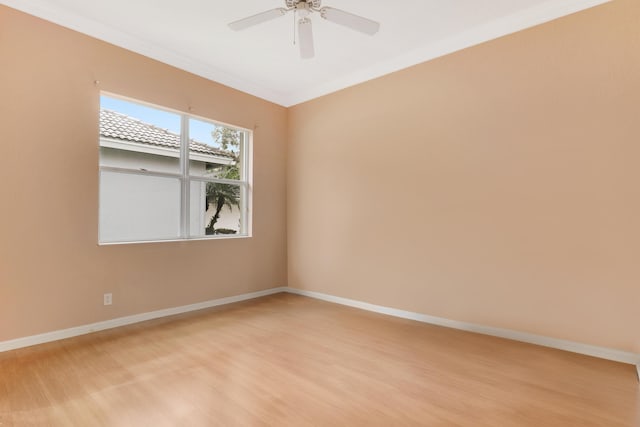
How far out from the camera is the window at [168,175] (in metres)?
3.42

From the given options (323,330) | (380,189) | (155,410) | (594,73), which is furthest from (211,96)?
(594,73)

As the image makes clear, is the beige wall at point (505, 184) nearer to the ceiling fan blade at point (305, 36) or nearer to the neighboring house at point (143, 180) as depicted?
the ceiling fan blade at point (305, 36)

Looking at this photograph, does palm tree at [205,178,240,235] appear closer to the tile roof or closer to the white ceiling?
the tile roof

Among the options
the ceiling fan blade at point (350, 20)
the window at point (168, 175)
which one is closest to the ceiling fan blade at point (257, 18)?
the ceiling fan blade at point (350, 20)

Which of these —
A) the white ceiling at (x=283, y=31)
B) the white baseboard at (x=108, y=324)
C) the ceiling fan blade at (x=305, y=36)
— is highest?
the white ceiling at (x=283, y=31)

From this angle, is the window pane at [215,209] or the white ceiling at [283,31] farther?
the window pane at [215,209]

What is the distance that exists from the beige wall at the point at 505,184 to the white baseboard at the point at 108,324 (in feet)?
5.05

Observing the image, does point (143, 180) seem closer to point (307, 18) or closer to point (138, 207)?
point (138, 207)

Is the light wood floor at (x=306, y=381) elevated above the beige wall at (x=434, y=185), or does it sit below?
below

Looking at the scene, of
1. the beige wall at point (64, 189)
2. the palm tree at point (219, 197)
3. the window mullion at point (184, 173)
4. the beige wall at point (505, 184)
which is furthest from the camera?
the palm tree at point (219, 197)

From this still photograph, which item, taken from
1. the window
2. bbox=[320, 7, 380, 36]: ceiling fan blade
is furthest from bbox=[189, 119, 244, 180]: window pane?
bbox=[320, 7, 380, 36]: ceiling fan blade

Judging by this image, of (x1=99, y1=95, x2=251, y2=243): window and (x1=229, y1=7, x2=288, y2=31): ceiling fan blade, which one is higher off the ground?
(x1=229, y1=7, x2=288, y2=31): ceiling fan blade

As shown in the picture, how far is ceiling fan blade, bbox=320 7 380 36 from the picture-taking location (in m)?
2.41

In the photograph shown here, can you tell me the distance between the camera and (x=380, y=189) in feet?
13.3
